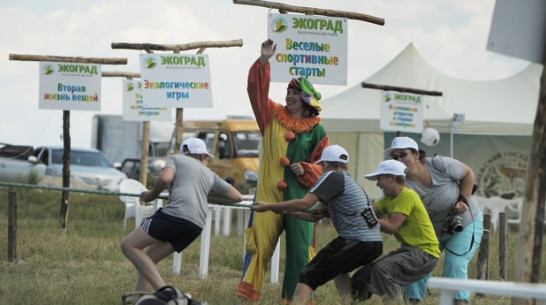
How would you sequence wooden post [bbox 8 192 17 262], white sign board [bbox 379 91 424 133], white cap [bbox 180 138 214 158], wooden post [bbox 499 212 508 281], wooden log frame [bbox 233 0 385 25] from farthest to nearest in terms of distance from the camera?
1. white sign board [bbox 379 91 424 133]
2. wooden post [bbox 499 212 508 281]
3. wooden post [bbox 8 192 17 262]
4. wooden log frame [bbox 233 0 385 25]
5. white cap [bbox 180 138 214 158]

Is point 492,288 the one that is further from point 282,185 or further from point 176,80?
point 176,80

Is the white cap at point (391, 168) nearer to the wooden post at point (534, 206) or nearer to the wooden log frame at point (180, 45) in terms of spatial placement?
the wooden post at point (534, 206)

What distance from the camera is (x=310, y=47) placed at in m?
13.6

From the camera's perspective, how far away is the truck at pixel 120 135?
144ft

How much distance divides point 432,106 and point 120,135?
18.9m

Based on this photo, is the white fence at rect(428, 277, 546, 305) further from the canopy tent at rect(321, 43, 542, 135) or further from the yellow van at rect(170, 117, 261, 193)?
the yellow van at rect(170, 117, 261, 193)

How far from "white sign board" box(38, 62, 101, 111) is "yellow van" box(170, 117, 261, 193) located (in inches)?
423

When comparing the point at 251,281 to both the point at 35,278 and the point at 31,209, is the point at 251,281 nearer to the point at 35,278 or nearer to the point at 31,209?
the point at 35,278

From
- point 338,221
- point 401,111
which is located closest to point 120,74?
point 401,111

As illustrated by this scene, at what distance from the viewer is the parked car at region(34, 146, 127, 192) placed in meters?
31.5

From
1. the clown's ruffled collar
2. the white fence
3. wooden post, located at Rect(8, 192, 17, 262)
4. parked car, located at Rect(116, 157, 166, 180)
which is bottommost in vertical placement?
parked car, located at Rect(116, 157, 166, 180)

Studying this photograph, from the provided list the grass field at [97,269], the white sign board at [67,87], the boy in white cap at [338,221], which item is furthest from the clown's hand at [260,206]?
the white sign board at [67,87]

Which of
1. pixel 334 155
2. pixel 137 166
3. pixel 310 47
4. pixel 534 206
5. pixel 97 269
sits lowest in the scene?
pixel 137 166

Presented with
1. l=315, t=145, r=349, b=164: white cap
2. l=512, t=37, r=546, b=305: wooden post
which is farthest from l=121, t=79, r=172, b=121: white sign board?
l=512, t=37, r=546, b=305: wooden post
